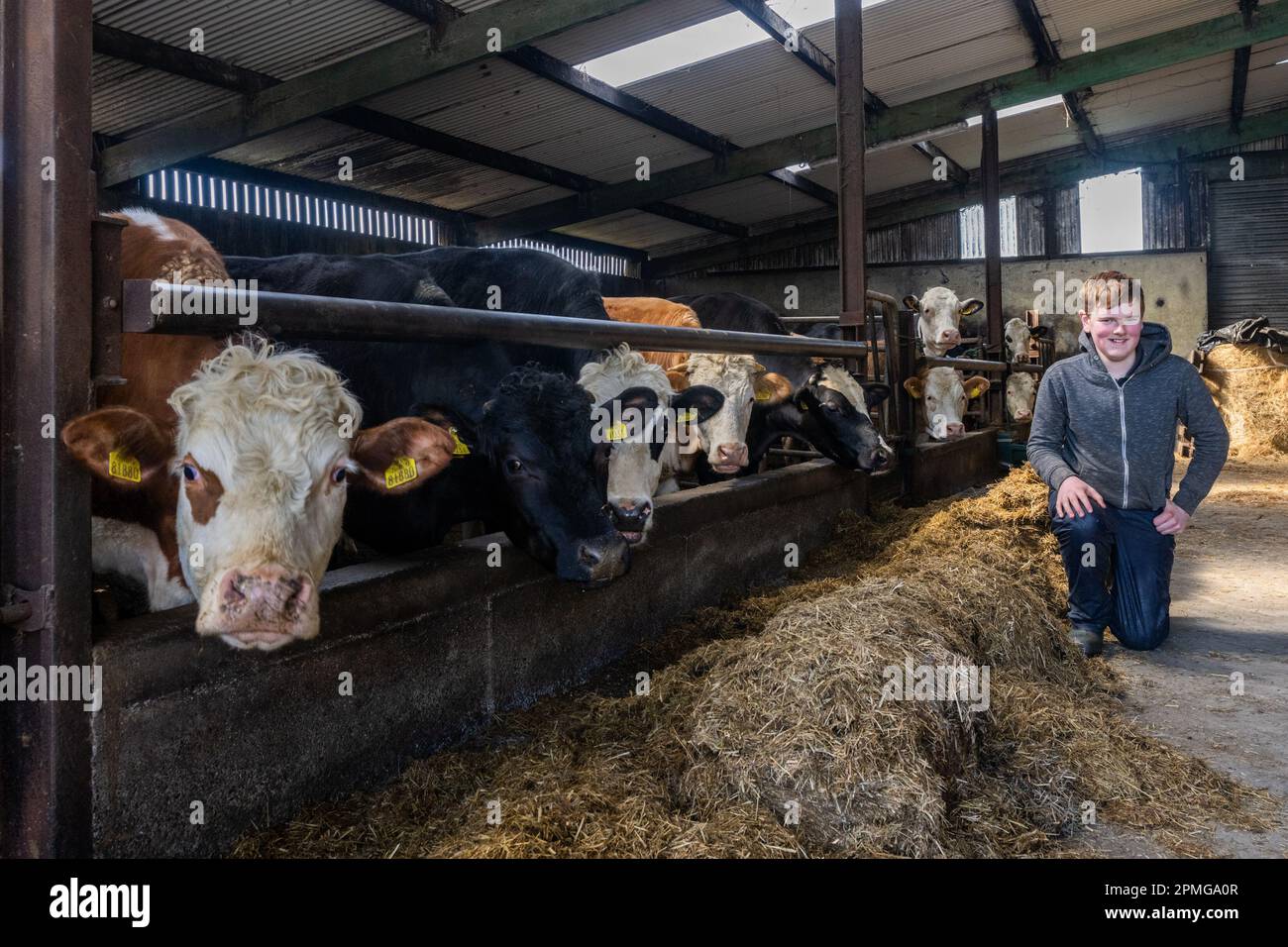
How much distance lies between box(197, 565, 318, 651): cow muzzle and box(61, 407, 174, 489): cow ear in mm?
351

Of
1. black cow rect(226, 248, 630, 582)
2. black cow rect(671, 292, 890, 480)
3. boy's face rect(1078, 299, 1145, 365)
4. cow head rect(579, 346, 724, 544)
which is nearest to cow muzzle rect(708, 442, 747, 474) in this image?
cow head rect(579, 346, 724, 544)

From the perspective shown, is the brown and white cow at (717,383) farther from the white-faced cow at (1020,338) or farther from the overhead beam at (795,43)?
the white-faced cow at (1020,338)

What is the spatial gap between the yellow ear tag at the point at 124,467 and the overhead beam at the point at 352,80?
6.76 metres

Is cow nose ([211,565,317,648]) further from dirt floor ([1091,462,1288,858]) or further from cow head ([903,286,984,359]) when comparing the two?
cow head ([903,286,984,359])

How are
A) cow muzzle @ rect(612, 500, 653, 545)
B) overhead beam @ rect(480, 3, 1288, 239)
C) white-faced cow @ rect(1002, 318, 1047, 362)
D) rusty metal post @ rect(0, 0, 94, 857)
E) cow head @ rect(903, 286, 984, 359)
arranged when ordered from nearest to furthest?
rusty metal post @ rect(0, 0, 94, 857)
cow muzzle @ rect(612, 500, 653, 545)
overhead beam @ rect(480, 3, 1288, 239)
cow head @ rect(903, 286, 984, 359)
white-faced cow @ rect(1002, 318, 1047, 362)

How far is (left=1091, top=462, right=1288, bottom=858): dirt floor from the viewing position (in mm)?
2898

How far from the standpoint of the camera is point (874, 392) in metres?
7.61

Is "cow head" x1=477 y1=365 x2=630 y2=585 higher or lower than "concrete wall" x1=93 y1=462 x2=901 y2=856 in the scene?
higher

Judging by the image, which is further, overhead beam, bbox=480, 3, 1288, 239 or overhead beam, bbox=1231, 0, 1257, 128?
overhead beam, bbox=1231, 0, 1257, 128

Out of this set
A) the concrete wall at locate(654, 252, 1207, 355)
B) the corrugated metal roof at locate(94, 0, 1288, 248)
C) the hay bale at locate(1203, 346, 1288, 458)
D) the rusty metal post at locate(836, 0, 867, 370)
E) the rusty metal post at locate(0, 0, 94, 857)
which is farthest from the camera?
the concrete wall at locate(654, 252, 1207, 355)

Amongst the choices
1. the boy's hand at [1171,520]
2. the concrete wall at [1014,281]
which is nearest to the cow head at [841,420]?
the boy's hand at [1171,520]

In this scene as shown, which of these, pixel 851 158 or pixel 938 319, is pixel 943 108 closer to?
pixel 938 319

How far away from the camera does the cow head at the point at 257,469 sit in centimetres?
218
